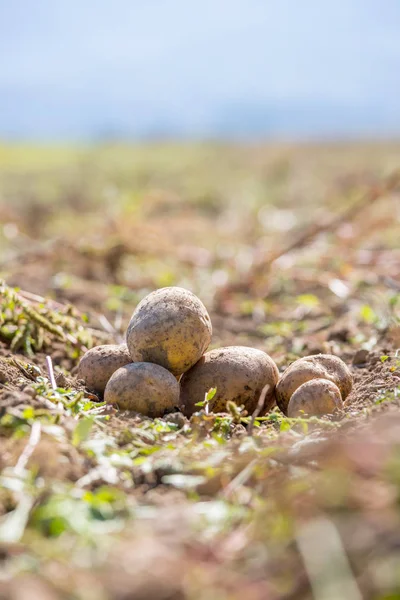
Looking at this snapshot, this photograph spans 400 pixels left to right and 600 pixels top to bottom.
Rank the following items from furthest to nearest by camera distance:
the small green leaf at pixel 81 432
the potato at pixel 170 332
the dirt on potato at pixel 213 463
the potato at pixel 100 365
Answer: the potato at pixel 100 365 < the potato at pixel 170 332 < the small green leaf at pixel 81 432 < the dirt on potato at pixel 213 463

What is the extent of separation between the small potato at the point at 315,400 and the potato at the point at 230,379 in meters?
0.26

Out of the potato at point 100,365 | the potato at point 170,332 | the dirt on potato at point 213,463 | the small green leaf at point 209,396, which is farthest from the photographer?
the potato at point 100,365

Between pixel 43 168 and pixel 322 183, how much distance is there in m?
7.28

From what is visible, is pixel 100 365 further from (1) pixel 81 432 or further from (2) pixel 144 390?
(1) pixel 81 432

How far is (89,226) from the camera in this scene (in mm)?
11219

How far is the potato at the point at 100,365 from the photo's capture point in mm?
3787

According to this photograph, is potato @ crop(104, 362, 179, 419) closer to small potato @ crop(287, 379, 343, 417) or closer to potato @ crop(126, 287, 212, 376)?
potato @ crop(126, 287, 212, 376)

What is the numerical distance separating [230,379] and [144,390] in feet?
1.51

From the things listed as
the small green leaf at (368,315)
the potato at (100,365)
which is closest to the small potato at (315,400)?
the potato at (100,365)

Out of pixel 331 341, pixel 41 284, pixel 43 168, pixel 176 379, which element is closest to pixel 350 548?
pixel 176 379

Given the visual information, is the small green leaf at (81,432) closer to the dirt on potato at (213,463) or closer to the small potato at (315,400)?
the dirt on potato at (213,463)

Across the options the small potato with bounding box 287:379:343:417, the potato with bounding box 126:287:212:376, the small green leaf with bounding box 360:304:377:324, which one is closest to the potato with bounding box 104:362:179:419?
the potato with bounding box 126:287:212:376

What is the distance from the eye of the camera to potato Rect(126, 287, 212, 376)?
356 cm

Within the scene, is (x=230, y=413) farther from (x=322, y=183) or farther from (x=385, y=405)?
(x=322, y=183)
